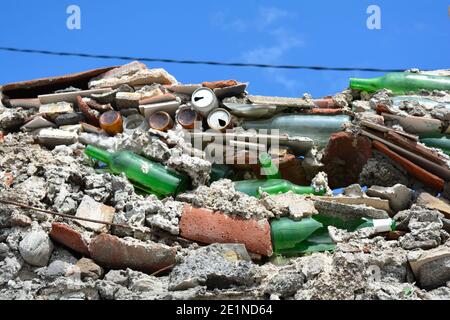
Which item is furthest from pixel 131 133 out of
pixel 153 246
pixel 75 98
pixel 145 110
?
pixel 153 246

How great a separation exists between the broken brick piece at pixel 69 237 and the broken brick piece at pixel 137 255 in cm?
16

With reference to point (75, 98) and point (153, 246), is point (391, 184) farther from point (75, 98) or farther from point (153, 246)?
point (75, 98)

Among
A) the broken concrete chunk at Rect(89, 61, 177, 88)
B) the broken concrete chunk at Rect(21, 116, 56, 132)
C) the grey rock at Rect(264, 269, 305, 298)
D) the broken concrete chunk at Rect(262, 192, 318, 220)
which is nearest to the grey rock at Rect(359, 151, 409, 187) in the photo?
the broken concrete chunk at Rect(262, 192, 318, 220)

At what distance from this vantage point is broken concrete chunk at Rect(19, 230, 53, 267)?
4.66 m

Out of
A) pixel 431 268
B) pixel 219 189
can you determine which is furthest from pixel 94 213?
pixel 431 268

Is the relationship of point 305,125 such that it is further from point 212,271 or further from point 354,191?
point 212,271

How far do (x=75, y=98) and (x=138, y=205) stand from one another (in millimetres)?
1436

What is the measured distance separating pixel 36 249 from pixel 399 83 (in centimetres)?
289

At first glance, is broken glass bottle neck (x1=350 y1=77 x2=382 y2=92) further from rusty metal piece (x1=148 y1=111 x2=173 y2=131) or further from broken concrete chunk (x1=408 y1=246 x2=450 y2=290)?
broken concrete chunk (x1=408 y1=246 x2=450 y2=290)

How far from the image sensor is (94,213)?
195 inches

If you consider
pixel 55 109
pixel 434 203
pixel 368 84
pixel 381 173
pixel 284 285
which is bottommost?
pixel 284 285

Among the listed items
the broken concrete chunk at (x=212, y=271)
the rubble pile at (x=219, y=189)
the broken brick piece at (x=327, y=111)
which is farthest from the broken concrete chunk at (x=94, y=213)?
the broken brick piece at (x=327, y=111)

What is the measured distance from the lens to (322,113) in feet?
18.9

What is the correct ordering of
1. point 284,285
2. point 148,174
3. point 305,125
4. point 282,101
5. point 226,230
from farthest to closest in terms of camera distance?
point 282,101 → point 305,125 → point 148,174 → point 226,230 → point 284,285
